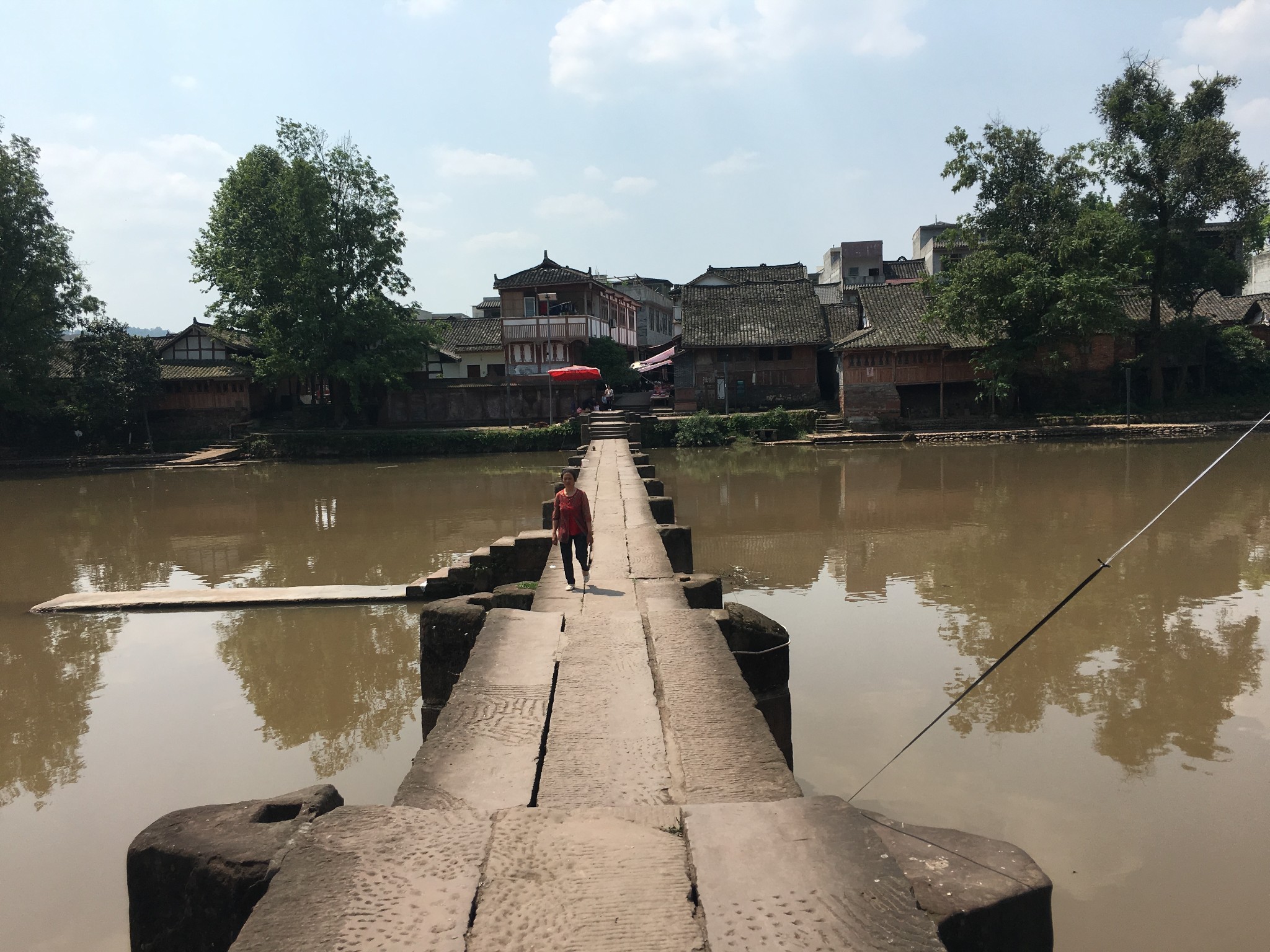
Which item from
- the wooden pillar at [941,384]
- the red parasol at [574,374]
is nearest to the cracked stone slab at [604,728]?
the red parasol at [574,374]

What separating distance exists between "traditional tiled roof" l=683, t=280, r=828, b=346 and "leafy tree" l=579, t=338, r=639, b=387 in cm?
435

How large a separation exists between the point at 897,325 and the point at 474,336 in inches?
780

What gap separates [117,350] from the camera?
113ft

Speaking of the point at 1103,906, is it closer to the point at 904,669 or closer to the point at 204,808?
the point at 904,669

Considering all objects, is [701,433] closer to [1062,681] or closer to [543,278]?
[543,278]

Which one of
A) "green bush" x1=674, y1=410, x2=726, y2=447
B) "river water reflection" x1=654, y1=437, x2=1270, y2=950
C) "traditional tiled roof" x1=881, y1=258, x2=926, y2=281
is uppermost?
"traditional tiled roof" x1=881, y1=258, x2=926, y2=281

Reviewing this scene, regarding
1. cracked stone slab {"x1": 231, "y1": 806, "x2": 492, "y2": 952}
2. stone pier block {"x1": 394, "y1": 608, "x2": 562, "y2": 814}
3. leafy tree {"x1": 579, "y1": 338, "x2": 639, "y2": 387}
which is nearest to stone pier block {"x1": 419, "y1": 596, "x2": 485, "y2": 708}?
stone pier block {"x1": 394, "y1": 608, "x2": 562, "y2": 814}

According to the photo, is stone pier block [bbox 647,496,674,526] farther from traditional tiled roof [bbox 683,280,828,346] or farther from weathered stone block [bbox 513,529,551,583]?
traditional tiled roof [bbox 683,280,828,346]

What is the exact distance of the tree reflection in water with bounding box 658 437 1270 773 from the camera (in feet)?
25.0

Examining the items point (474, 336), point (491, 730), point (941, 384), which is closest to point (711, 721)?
point (491, 730)

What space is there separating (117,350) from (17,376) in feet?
11.4

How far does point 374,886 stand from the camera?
2770 mm

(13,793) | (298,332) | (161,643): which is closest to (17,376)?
(298,332)

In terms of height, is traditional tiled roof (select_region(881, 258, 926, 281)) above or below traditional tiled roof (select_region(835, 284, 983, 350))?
above
